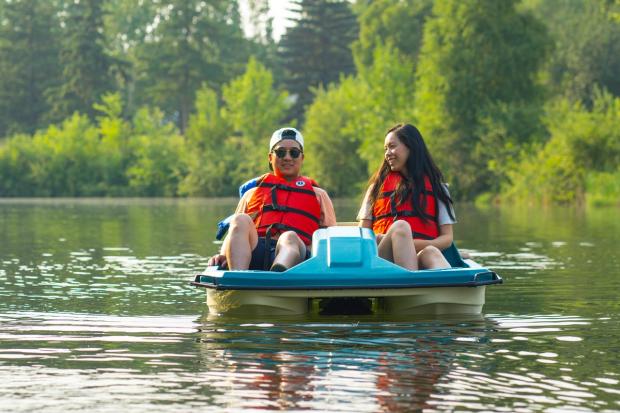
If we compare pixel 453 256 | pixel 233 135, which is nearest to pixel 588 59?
pixel 233 135

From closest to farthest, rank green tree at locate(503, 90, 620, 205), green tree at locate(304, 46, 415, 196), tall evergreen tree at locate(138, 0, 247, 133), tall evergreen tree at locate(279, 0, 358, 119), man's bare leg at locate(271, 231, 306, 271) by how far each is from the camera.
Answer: man's bare leg at locate(271, 231, 306, 271)
green tree at locate(503, 90, 620, 205)
green tree at locate(304, 46, 415, 196)
tall evergreen tree at locate(279, 0, 358, 119)
tall evergreen tree at locate(138, 0, 247, 133)

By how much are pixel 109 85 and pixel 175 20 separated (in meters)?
6.53

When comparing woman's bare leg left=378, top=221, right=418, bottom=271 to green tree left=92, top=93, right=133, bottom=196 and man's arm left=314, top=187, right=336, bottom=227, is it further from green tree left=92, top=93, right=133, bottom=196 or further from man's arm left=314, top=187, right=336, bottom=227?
green tree left=92, top=93, right=133, bottom=196

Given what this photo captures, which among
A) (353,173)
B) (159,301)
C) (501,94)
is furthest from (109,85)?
(159,301)

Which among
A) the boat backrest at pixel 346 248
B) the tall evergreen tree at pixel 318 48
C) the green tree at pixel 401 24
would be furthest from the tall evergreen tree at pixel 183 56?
the boat backrest at pixel 346 248

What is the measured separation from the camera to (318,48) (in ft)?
296

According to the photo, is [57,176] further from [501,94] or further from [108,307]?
[108,307]

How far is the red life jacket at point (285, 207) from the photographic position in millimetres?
10656

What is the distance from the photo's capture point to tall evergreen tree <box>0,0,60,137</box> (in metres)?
94.4

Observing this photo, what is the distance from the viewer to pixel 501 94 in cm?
5466

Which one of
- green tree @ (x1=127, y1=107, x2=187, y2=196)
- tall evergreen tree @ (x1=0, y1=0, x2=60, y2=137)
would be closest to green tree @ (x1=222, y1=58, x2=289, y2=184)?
green tree @ (x1=127, y1=107, x2=187, y2=196)

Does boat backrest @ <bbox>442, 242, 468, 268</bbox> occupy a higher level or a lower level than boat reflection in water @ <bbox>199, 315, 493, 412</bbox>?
higher

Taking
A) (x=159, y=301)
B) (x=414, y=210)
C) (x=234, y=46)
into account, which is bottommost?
(x=159, y=301)

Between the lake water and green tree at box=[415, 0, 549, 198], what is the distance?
128 ft
